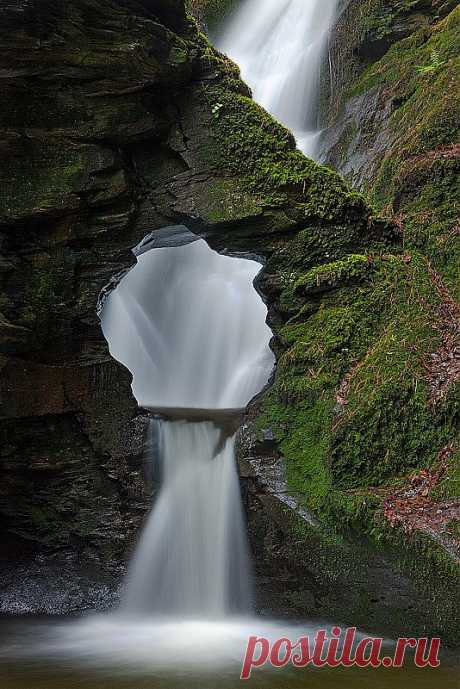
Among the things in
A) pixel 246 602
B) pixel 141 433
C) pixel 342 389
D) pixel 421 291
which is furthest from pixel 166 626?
pixel 421 291

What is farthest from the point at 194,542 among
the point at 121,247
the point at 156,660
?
the point at 121,247

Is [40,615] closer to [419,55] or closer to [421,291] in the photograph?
[421,291]

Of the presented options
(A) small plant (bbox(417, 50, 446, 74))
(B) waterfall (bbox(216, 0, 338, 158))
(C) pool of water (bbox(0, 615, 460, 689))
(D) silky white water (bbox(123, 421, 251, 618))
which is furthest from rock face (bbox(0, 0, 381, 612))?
(B) waterfall (bbox(216, 0, 338, 158))

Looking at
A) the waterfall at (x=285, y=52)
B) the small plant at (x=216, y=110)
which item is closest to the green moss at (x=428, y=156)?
the small plant at (x=216, y=110)

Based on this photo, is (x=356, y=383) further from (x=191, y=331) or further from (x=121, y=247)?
(x=191, y=331)

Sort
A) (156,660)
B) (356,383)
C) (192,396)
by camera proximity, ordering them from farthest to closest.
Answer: (192,396)
(356,383)
(156,660)

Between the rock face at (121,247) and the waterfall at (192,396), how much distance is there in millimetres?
322

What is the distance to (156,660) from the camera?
174 inches

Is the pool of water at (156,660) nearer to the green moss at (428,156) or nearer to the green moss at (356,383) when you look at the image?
the green moss at (356,383)

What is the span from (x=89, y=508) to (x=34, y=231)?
10.2 feet

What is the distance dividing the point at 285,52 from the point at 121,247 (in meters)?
9.84

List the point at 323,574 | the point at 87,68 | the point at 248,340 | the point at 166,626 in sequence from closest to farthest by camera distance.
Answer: the point at 323,574 → the point at 166,626 → the point at 87,68 → the point at 248,340

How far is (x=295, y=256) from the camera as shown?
6215mm

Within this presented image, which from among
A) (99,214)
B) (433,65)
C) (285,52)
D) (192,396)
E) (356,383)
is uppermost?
(285,52)
